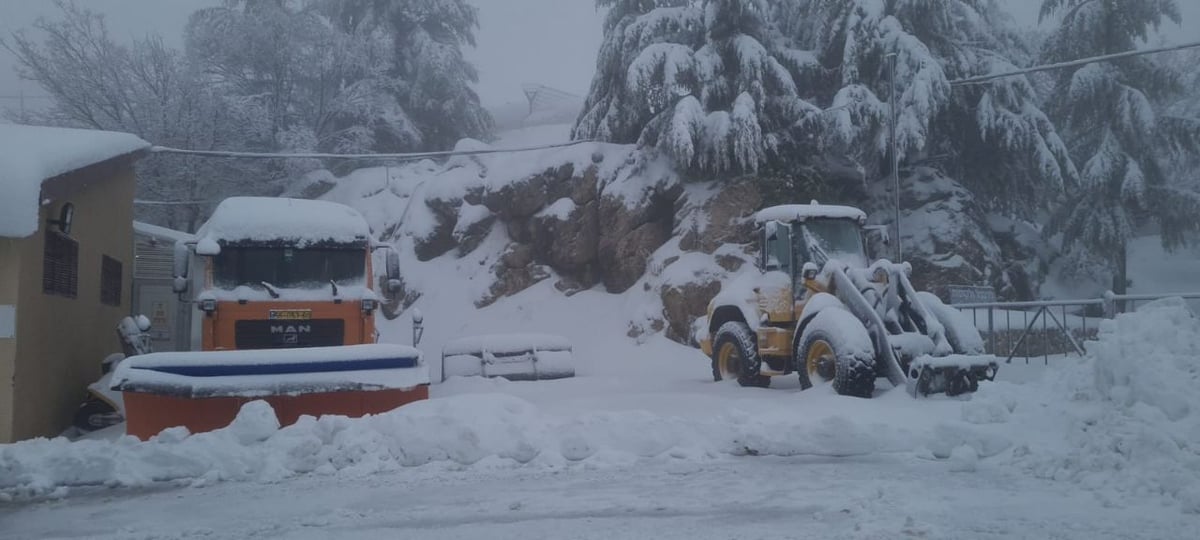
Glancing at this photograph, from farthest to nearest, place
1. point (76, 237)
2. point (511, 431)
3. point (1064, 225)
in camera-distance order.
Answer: point (1064, 225) → point (76, 237) → point (511, 431)

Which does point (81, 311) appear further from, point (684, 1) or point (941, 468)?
point (684, 1)

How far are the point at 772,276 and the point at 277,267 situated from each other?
7034 millimetres

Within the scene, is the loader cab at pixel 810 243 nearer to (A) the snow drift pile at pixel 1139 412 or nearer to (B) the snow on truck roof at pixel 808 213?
(B) the snow on truck roof at pixel 808 213

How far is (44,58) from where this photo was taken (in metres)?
27.0

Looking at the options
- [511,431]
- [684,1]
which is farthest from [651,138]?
[511,431]

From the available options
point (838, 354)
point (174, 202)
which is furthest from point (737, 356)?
point (174, 202)

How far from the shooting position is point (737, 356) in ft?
46.2

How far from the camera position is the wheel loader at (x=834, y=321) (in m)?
10.7

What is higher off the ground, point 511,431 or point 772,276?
point 772,276

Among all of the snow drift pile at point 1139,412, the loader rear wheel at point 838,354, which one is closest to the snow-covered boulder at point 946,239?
the loader rear wheel at point 838,354

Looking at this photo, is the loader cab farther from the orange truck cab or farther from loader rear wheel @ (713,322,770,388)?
the orange truck cab

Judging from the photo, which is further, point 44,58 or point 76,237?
point 44,58

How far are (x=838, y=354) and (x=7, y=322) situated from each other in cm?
931

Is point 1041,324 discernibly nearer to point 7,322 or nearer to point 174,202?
point 7,322
